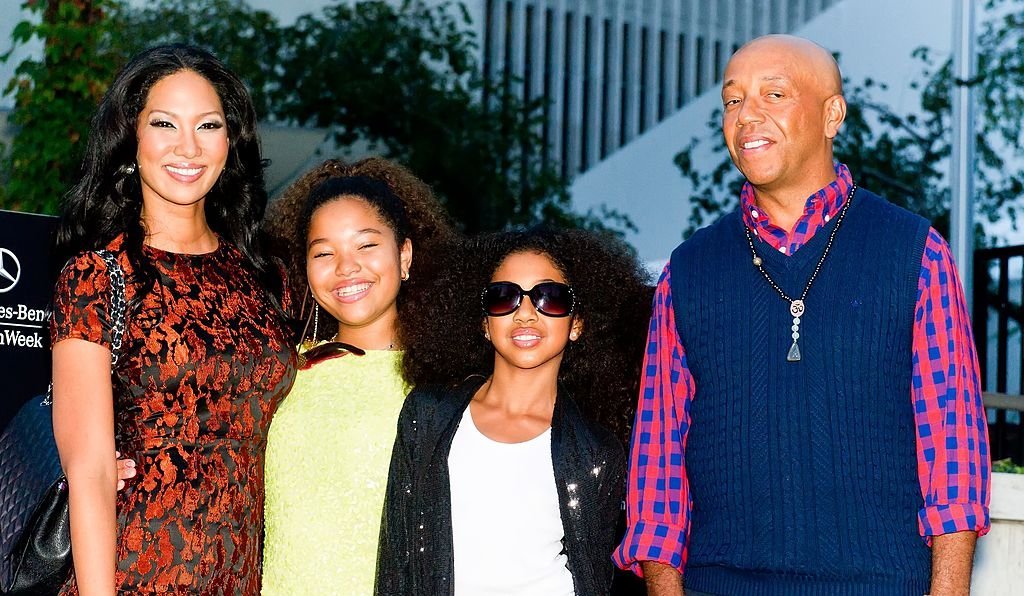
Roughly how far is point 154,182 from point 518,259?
1.10 m

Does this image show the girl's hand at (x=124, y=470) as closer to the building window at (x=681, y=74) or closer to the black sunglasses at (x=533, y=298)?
the black sunglasses at (x=533, y=298)

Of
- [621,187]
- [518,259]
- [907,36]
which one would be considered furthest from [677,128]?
[518,259]

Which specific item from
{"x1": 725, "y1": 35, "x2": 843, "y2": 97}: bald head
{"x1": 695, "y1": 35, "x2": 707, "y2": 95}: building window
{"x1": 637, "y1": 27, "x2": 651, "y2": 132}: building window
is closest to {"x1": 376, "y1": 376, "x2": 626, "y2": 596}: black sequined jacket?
{"x1": 725, "y1": 35, "x2": 843, "y2": 97}: bald head

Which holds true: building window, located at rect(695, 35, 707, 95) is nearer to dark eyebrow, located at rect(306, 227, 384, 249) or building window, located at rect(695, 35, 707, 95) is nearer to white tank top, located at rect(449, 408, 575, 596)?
dark eyebrow, located at rect(306, 227, 384, 249)

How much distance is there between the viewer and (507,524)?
3.42 meters

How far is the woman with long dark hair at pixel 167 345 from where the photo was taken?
118 inches

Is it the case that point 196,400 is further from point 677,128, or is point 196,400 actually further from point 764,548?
point 677,128

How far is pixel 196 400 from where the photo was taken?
10.4ft

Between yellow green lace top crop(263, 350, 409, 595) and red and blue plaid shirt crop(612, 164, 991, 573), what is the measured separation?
2.49 ft

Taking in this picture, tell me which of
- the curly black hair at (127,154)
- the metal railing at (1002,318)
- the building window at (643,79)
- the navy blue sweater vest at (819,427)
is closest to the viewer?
the navy blue sweater vest at (819,427)

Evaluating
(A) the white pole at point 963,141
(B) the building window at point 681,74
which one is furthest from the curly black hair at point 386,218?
(B) the building window at point 681,74

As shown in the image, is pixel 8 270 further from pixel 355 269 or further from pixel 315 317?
pixel 355 269

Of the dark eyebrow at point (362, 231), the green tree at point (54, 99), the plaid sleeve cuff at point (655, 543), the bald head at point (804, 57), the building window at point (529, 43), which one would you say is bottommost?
the plaid sleeve cuff at point (655, 543)

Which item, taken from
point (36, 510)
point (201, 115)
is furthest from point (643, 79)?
point (36, 510)
